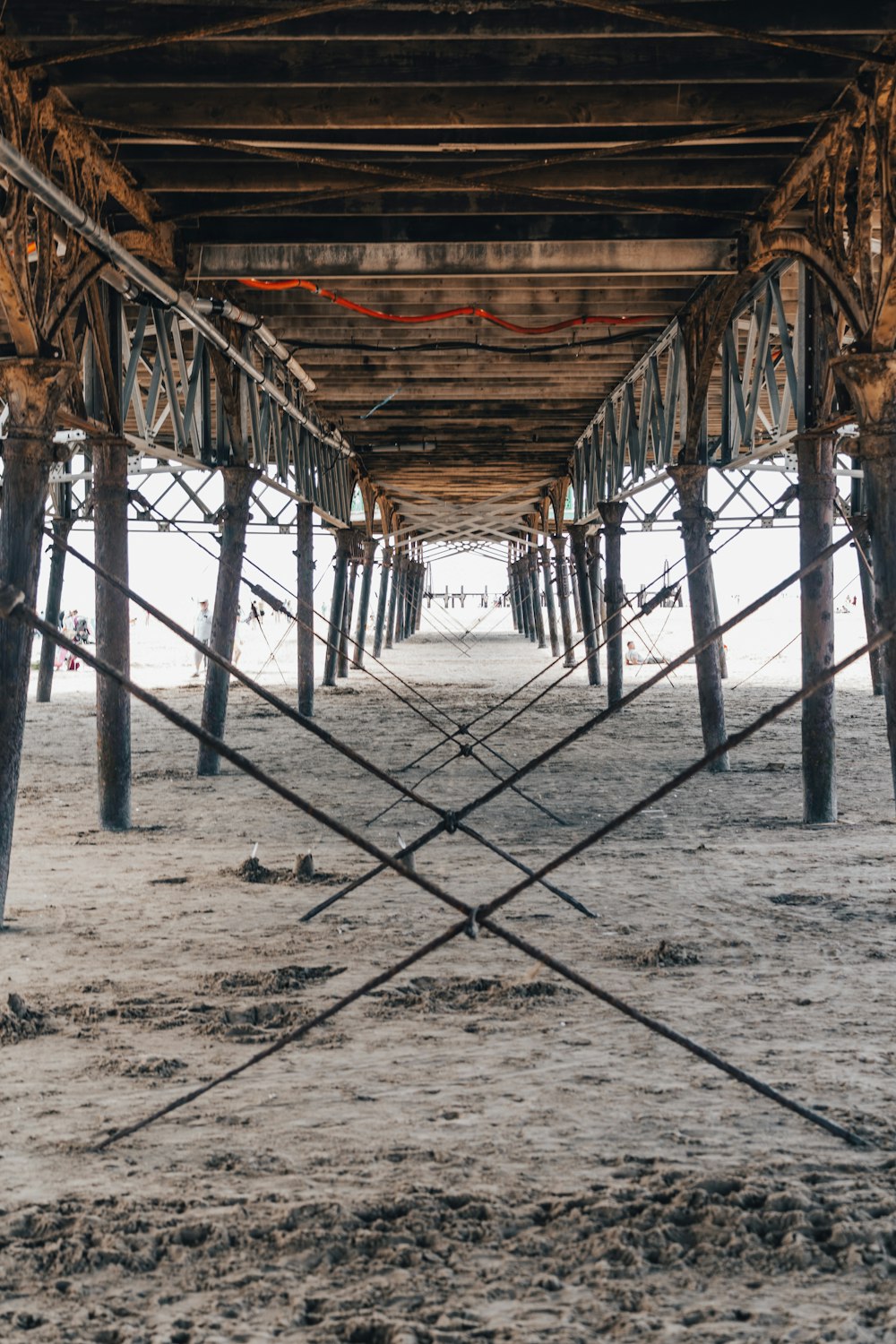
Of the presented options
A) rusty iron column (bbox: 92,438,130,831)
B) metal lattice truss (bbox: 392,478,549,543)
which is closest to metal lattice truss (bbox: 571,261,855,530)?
rusty iron column (bbox: 92,438,130,831)

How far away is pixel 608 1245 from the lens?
11.0 ft

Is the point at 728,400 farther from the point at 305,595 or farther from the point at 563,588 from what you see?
the point at 563,588

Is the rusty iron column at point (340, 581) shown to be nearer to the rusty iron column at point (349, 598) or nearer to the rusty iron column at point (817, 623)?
the rusty iron column at point (349, 598)

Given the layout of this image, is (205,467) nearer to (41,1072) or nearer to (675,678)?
(41,1072)

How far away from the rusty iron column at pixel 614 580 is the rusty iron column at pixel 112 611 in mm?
→ 9886

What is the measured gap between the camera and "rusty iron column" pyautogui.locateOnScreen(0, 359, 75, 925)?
20.9ft

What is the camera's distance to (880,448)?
696 cm

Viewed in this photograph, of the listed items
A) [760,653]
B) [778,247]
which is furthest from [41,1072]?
[760,653]

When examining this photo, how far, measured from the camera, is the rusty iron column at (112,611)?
9.16 meters

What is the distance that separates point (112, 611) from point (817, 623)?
5.11 m

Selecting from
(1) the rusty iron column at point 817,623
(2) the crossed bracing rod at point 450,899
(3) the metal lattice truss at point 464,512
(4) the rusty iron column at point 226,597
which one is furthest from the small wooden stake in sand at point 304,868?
(3) the metal lattice truss at point 464,512

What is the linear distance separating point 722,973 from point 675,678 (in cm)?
1948

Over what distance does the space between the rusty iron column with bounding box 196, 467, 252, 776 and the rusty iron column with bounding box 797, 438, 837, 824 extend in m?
5.28

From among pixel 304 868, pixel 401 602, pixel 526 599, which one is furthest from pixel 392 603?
pixel 304 868
